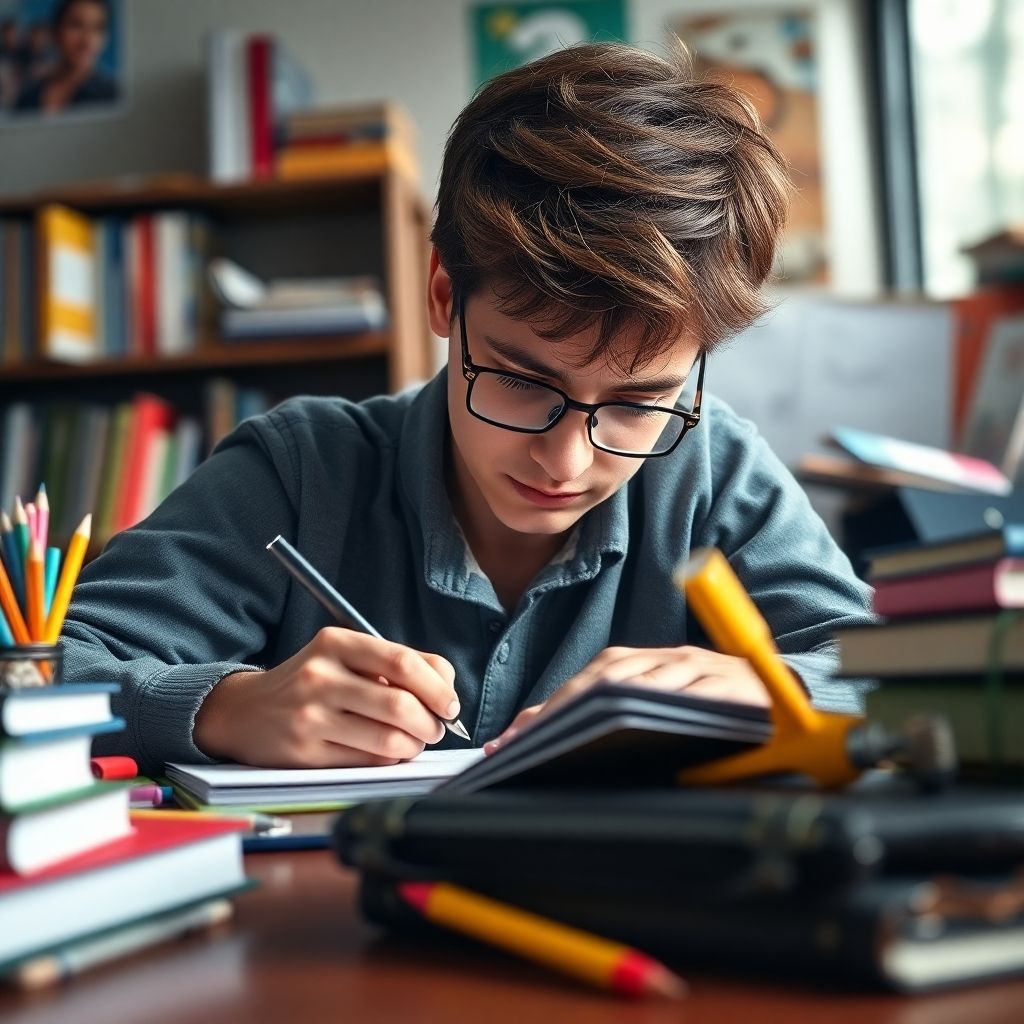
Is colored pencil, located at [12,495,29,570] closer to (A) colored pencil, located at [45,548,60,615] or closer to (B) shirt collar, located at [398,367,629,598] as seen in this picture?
(A) colored pencil, located at [45,548,60,615]

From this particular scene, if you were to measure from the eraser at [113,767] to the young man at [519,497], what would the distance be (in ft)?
0.16

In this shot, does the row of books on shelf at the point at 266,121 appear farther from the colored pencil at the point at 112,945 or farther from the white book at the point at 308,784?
the colored pencil at the point at 112,945

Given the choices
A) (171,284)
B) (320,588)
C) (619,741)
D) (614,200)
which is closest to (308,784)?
(320,588)

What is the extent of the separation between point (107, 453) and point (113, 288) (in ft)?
1.26

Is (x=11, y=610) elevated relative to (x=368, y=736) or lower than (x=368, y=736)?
elevated

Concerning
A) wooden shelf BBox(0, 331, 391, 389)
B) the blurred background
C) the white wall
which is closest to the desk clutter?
the blurred background

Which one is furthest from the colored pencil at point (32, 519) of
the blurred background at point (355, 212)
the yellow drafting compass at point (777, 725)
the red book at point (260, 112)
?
the red book at point (260, 112)

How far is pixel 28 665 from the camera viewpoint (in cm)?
71

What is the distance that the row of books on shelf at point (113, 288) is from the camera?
300 cm

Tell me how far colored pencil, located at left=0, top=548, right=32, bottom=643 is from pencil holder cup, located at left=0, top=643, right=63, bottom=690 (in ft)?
0.06

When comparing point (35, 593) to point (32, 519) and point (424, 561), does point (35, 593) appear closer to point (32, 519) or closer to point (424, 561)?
point (32, 519)

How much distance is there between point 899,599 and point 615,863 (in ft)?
0.80

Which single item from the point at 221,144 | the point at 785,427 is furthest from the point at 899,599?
the point at 221,144

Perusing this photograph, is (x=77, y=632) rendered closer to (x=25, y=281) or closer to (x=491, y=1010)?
(x=491, y=1010)
